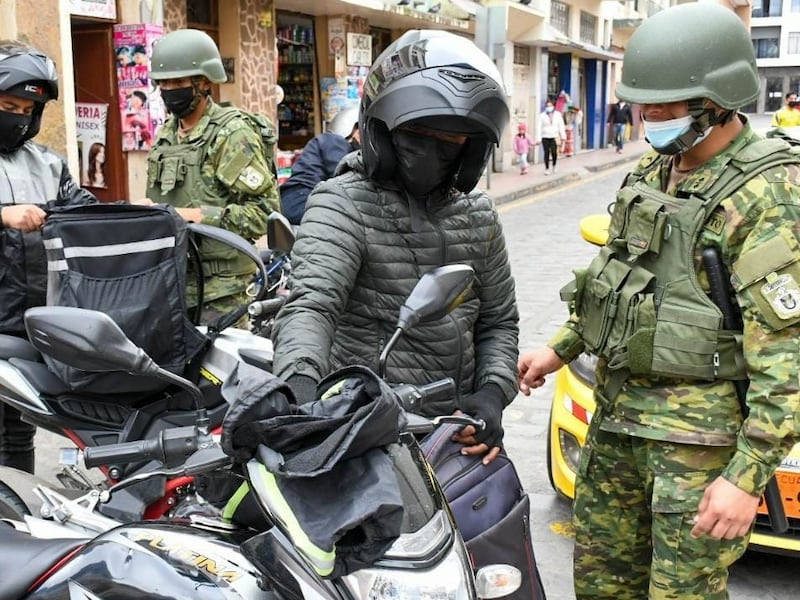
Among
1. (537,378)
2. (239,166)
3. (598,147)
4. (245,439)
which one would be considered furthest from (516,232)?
(598,147)

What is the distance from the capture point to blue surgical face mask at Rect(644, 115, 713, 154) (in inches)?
92.8

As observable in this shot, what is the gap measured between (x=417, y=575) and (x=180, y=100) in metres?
3.39

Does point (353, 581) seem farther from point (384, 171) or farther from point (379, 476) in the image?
point (384, 171)

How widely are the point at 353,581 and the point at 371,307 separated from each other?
1034 millimetres

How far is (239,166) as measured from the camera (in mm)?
4281

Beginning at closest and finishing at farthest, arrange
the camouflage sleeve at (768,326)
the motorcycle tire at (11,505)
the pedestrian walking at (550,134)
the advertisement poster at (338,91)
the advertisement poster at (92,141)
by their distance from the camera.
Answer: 1. the camouflage sleeve at (768,326)
2. the motorcycle tire at (11,505)
3. the advertisement poster at (92,141)
4. the advertisement poster at (338,91)
5. the pedestrian walking at (550,134)

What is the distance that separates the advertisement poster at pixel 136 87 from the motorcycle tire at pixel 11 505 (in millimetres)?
7323

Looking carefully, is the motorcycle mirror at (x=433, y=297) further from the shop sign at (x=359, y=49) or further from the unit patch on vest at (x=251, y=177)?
the shop sign at (x=359, y=49)

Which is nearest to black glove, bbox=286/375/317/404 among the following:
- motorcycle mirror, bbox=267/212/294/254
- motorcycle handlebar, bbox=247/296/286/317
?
motorcycle handlebar, bbox=247/296/286/317

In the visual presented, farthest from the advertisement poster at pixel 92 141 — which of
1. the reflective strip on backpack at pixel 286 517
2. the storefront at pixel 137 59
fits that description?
the reflective strip on backpack at pixel 286 517

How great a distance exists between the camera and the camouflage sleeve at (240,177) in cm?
427

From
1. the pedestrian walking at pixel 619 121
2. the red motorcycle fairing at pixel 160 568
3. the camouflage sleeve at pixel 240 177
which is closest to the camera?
the red motorcycle fairing at pixel 160 568

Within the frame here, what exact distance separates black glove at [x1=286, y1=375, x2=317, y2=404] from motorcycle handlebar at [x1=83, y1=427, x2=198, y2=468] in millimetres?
222

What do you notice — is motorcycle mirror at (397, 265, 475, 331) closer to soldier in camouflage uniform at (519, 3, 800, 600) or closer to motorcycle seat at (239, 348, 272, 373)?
soldier in camouflage uniform at (519, 3, 800, 600)
